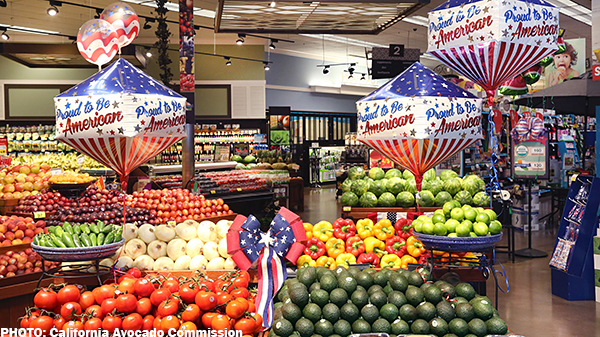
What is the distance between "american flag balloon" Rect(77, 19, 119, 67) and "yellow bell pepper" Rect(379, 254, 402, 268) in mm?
3395

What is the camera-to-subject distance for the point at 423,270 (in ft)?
10.8

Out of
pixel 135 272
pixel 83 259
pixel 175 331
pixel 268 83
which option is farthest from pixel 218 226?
pixel 268 83

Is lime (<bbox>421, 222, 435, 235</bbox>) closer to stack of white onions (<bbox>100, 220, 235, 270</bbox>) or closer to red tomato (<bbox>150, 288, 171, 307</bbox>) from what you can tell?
stack of white onions (<bbox>100, 220, 235, 270</bbox>)

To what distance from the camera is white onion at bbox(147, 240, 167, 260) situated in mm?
3529

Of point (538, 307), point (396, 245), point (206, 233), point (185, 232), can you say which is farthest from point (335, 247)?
point (538, 307)

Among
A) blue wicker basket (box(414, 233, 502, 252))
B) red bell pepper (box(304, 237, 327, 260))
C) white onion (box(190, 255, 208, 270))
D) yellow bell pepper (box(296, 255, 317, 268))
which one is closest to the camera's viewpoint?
blue wicker basket (box(414, 233, 502, 252))

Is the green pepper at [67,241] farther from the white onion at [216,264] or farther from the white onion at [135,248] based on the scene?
the white onion at [216,264]

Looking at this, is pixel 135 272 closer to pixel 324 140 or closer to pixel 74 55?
pixel 74 55

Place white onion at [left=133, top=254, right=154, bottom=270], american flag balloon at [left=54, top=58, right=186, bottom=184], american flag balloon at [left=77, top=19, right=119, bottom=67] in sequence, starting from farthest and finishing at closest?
american flag balloon at [left=77, top=19, right=119, bottom=67]
white onion at [left=133, top=254, right=154, bottom=270]
american flag balloon at [left=54, top=58, right=186, bottom=184]

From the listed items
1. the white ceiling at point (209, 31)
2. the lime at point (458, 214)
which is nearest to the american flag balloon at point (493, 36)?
the lime at point (458, 214)

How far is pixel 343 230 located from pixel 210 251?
4.12 feet

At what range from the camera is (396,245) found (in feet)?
12.9

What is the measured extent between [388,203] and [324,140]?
44.9 ft

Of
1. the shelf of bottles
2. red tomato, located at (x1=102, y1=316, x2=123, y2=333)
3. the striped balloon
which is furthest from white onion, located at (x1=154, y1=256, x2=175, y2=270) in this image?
the shelf of bottles
